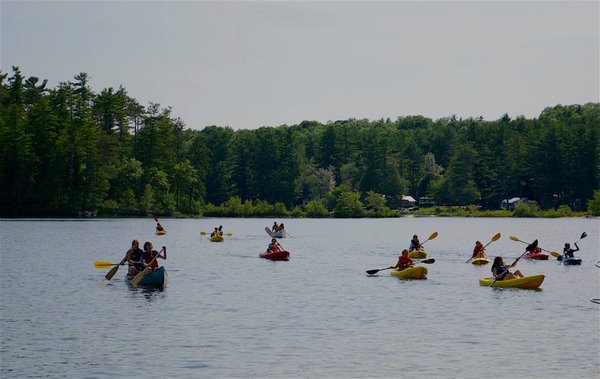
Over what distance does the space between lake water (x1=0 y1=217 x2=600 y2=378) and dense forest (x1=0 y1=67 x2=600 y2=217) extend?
7015 centimetres

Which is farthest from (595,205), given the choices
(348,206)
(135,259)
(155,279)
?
(155,279)

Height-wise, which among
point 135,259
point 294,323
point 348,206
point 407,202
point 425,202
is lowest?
point 294,323

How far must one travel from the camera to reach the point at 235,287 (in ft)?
131

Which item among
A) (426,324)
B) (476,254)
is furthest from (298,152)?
(426,324)

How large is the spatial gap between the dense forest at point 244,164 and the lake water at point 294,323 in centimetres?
7015

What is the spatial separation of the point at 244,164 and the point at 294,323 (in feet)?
475

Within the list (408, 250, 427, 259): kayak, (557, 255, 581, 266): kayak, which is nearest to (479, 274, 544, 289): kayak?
(408, 250, 427, 259): kayak

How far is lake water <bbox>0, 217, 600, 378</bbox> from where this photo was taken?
2150 centimetres

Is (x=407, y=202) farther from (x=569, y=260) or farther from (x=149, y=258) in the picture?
(x=149, y=258)

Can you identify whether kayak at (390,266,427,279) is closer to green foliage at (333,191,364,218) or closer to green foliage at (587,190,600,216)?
green foliage at (587,190,600,216)

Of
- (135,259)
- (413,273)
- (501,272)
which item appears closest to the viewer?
(501,272)

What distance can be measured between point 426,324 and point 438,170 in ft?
510

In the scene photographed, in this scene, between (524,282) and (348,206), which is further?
(348,206)

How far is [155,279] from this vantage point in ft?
124
